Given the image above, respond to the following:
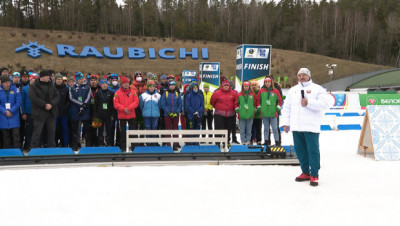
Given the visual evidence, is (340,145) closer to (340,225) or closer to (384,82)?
(340,225)

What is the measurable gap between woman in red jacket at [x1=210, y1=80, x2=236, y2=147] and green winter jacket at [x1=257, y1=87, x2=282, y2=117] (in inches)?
26.6

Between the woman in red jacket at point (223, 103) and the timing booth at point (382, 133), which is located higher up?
the woman in red jacket at point (223, 103)

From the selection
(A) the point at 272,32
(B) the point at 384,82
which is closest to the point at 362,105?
(B) the point at 384,82

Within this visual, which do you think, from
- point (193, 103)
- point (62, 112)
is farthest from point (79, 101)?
point (193, 103)

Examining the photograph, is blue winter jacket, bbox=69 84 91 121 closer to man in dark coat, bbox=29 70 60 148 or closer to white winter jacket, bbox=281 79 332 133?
man in dark coat, bbox=29 70 60 148

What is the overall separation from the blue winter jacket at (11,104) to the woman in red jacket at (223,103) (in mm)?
4063

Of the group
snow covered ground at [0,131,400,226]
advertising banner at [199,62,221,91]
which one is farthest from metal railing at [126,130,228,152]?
advertising banner at [199,62,221,91]

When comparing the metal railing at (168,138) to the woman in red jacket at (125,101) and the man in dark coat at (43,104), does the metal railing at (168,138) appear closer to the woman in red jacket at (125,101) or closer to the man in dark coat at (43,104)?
the woman in red jacket at (125,101)

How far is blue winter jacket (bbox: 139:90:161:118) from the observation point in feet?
22.8

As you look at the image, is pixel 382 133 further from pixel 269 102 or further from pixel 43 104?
pixel 43 104

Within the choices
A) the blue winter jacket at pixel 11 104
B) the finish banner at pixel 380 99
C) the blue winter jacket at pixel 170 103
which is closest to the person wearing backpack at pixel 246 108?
the blue winter jacket at pixel 170 103

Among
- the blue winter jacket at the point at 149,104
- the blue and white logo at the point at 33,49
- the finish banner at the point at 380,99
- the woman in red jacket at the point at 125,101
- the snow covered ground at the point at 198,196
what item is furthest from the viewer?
the blue and white logo at the point at 33,49

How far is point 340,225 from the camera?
10.3 feet

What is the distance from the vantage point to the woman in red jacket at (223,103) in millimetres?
7555
